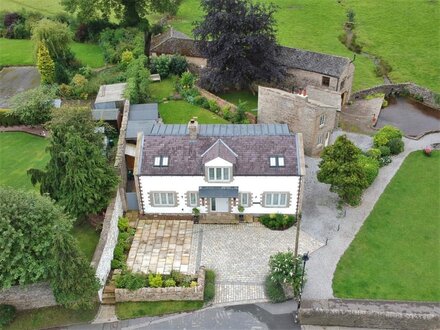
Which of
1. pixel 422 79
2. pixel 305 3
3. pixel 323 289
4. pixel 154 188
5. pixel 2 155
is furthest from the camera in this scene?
pixel 305 3

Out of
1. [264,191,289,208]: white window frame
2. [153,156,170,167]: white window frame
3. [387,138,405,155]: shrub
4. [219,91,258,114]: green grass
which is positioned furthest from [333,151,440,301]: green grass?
[219,91,258,114]: green grass

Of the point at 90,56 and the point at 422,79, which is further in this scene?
the point at 90,56

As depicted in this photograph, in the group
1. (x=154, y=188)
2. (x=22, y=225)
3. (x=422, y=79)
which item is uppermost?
(x=22, y=225)

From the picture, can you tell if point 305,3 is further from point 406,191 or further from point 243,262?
point 243,262

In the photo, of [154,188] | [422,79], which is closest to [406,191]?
[154,188]

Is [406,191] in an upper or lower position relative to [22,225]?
lower

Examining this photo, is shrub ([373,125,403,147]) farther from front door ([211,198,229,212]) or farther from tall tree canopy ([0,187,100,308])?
tall tree canopy ([0,187,100,308])

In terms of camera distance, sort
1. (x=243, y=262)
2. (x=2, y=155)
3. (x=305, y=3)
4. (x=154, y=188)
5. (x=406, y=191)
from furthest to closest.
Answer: (x=305, y=3)
(x=2, y=155)
(x=406, y=191)
(x=154, y=188)
(x=243, y=262)

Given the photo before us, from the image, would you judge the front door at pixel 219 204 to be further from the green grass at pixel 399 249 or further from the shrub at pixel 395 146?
the shrub at pixel 395 146


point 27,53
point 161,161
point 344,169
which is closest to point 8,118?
point 161,161
